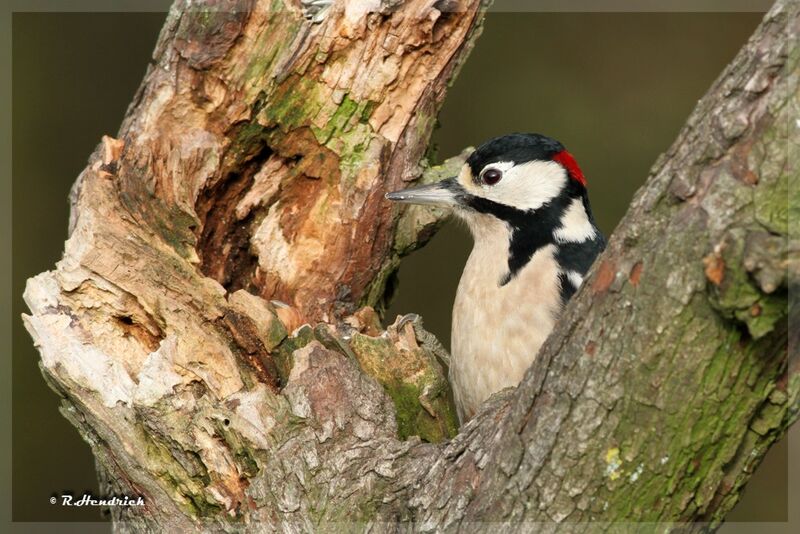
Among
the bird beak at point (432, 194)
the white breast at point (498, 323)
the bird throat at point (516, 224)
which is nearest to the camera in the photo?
the white breast at point (498, 323)

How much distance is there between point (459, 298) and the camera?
381 centimetres

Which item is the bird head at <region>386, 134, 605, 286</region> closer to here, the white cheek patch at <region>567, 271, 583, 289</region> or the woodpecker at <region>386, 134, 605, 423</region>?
the woodpecker at <region>386, 134, 605, 423</region>

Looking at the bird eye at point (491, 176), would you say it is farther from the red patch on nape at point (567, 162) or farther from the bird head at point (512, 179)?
the red patch on nape at point (567, 162)

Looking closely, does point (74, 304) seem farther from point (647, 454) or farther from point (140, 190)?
point (647, 454)

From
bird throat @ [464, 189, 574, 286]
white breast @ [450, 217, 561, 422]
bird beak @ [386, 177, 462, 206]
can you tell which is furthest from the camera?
bird throat @ [464, 189, 574, 286]

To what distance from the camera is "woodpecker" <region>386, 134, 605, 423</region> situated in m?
3.52

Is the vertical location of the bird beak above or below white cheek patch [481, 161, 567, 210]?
above

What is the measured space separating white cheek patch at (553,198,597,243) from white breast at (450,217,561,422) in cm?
9

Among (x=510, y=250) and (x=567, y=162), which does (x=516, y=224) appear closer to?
(x=510, y=250)

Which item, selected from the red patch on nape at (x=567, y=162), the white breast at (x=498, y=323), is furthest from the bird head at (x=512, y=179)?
the white breast at (x=498, y=323)

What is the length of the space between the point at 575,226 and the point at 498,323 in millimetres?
539

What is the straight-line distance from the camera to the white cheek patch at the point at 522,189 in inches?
151

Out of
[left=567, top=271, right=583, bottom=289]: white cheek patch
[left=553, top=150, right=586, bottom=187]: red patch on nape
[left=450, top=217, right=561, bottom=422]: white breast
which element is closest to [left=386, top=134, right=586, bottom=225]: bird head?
[left=553, top=150, right=586, bottom=187]: red patch on nape


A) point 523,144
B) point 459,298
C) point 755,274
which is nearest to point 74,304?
point 459,298
